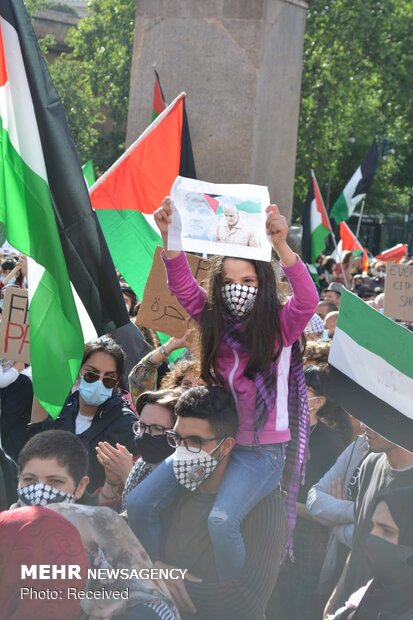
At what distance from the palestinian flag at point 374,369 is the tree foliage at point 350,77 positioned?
25185 mm

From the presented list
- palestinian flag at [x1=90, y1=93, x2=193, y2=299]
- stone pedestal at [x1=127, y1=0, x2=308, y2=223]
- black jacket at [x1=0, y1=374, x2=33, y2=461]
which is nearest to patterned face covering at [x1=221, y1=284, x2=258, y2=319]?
black jacket at [x1=0, y1=374, x2=33, y2=461]

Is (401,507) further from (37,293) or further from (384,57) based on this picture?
(384,57)

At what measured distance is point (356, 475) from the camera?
4.45m

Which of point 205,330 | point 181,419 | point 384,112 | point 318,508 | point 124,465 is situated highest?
point 205,330

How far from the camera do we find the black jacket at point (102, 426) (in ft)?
15.5

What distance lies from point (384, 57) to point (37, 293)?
27113 mm

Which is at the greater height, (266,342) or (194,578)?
(266,342)

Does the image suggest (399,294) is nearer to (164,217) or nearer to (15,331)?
(15,331)

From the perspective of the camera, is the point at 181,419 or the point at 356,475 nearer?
the point at 181,419

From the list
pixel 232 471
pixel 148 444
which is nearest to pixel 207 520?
pixel 232 471

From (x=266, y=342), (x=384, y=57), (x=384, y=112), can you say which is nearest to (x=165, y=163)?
(x=266, y=342)

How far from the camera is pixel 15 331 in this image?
525 centimetres

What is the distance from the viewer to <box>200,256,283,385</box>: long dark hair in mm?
3725

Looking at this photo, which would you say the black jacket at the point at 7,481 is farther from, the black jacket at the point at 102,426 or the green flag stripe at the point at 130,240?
the green flag stripe at the point at 130,240
